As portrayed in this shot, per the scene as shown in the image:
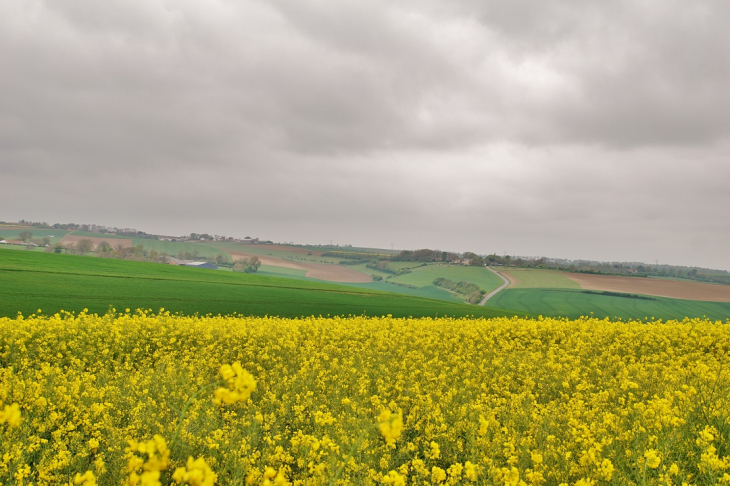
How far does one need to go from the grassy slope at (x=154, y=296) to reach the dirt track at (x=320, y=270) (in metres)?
34.6

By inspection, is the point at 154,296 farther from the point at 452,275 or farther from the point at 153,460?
the point at 452,275

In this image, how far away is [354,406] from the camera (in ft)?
21.0

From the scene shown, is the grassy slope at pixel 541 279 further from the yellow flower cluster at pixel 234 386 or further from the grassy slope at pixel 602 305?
the yellow flower cluster at pixel 234 386

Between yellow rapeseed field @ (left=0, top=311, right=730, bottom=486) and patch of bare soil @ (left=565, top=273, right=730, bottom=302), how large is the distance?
36988 mm

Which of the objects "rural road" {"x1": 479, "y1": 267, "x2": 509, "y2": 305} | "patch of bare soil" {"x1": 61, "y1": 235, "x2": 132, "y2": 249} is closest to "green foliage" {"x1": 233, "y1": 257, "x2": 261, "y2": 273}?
"patch of bare soil" {"x1": 61, "y1": 235, "x2": 132, "y2": 249}

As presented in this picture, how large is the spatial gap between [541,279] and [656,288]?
12.4m

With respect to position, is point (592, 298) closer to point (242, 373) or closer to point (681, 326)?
point (681, 326)

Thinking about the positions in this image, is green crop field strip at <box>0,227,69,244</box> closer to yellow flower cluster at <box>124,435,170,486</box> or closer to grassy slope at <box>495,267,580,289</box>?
grassy slope at <box>495,267,580,289</box>

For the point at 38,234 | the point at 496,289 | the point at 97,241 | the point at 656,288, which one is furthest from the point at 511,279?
the point at 38,234

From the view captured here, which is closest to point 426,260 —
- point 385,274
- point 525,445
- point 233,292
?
point 385,274

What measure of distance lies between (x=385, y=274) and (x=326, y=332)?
63054 millimetres

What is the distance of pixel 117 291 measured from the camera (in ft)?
75.1

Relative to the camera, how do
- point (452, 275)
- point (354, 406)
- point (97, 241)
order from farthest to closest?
1. point (97, 241)
2. point (452, 275)
3. point (354, 406)

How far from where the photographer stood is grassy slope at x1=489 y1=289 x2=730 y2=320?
36.3 meters
